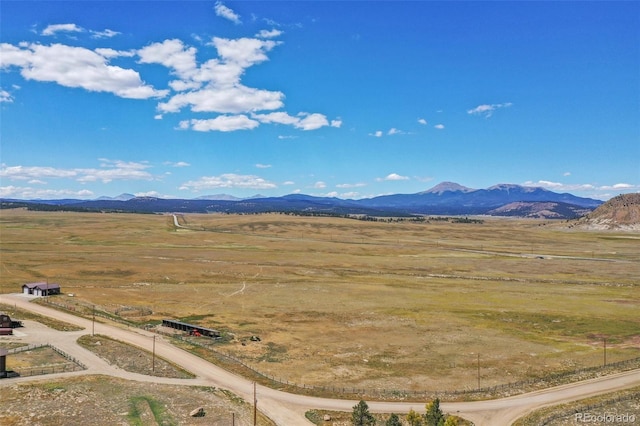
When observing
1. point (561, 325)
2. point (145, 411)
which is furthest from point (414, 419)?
point (561, 325)

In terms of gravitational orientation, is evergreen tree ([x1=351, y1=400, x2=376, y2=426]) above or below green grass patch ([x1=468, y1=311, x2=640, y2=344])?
above

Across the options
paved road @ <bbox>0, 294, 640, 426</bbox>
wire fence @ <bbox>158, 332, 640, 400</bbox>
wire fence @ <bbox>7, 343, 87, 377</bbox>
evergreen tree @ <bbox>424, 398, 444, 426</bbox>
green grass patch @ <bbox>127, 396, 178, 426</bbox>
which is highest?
evergreen tree @ <bbox>424, 398, 444, 426</bbox>

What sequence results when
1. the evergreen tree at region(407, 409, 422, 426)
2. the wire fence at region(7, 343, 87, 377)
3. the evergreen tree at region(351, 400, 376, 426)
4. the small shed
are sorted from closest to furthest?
1. the evergreen tree at region(351, 400, 376, 426)
2. the evergreen tree at region(407, 409, 422, 426)
3. the wire fence at region(7, 343, 87, 377)
4. the small shed

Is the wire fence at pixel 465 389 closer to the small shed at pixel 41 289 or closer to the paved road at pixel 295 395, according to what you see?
the paved road at pixel 295 395

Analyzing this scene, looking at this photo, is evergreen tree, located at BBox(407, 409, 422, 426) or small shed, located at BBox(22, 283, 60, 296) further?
small shed, located at BBox(22, 283, 60, 296)

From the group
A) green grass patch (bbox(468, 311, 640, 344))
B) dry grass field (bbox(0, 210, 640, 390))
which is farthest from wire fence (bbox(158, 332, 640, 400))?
green grass patch (bbox(468, 311, 640, 344))

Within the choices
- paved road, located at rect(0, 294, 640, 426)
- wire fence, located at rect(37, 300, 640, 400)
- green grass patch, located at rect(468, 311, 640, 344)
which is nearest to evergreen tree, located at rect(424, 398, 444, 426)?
paved road, located at rect(0, 294, 640, 426)

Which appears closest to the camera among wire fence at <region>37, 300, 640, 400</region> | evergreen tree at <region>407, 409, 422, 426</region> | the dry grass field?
evergreen tree at <region>407, 409, 422, 426</region>

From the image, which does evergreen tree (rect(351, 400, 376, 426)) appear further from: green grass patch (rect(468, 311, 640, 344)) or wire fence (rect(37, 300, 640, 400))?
green grass patch (rect(468, 311, 640, 344))

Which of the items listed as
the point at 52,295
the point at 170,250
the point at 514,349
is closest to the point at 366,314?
the point at 514,349
